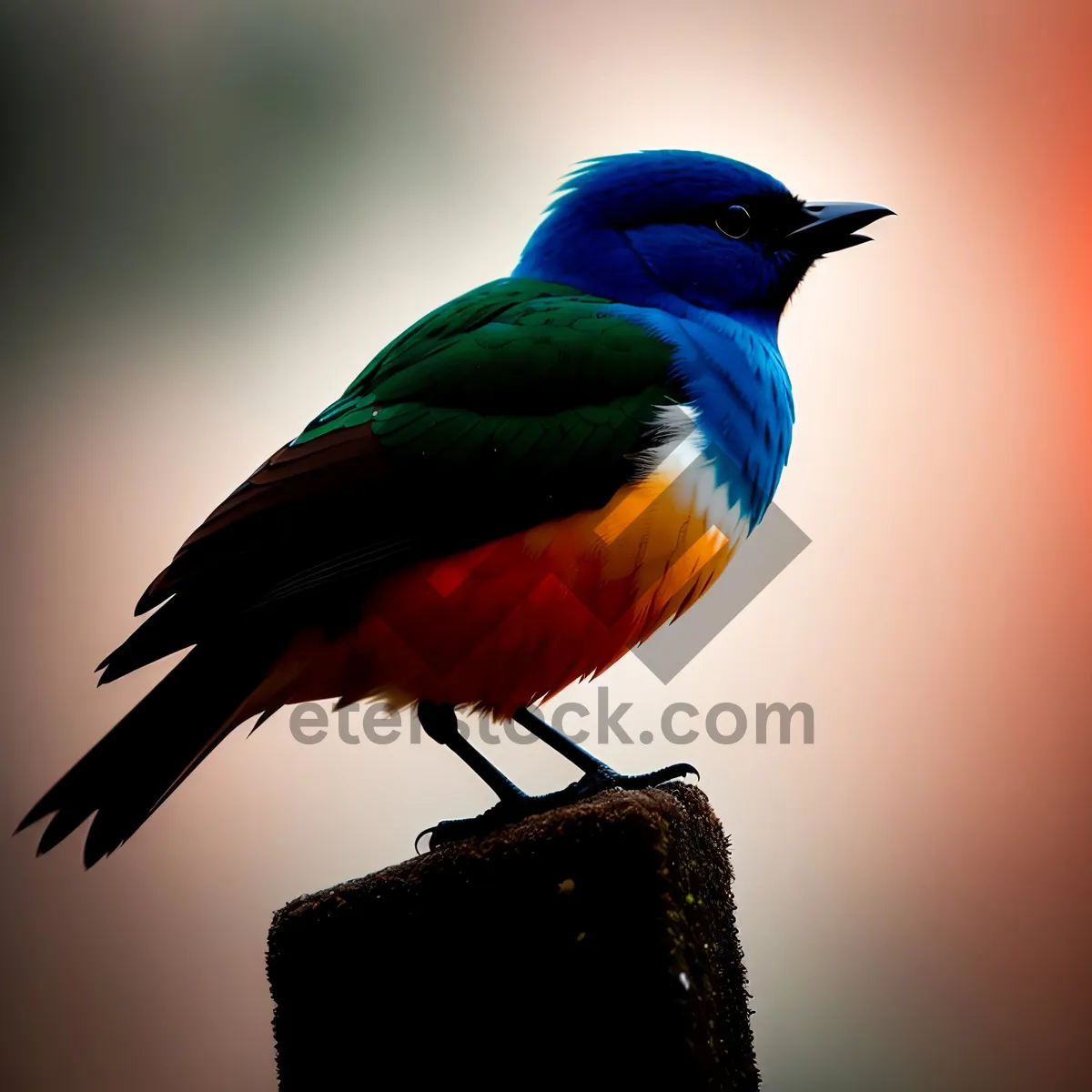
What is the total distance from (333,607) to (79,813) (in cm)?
57

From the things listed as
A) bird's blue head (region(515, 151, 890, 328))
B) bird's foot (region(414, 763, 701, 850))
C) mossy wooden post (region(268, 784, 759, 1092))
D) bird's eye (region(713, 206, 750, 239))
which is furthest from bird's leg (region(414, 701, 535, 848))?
bird's eye (region(713, 206, 750, 239))

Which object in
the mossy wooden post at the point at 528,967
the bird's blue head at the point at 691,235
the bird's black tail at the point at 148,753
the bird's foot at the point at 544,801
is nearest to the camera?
the mossy wooden post at the point at 528,967

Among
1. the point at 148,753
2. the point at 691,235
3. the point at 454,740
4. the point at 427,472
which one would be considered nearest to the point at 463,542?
the point at 427,472

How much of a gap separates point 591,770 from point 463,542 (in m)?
0.66

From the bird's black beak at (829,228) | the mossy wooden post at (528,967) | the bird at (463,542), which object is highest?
the bird's black beak at (829,228)

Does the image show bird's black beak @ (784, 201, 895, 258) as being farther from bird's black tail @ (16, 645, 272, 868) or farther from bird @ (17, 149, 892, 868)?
bird's black tail @ (16, 645, 272, 868)

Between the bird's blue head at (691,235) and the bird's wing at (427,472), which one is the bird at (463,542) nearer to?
the bird's wing at (427,472)

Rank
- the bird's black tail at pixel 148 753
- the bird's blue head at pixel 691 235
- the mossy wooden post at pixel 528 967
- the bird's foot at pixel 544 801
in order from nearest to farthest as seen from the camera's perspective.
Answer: the mossy wooden post at pixel 528 967
the bird's black tail at pixel 148 753
the bird's foot at pixel 544 801
the bird's blue head at pixel 691 235

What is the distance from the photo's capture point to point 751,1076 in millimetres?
1745

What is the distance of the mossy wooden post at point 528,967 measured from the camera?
141 centimetres

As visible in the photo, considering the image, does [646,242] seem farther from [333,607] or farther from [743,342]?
[333,607]

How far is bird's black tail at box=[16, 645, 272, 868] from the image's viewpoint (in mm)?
1813

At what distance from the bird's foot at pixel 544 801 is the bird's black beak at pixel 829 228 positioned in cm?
141

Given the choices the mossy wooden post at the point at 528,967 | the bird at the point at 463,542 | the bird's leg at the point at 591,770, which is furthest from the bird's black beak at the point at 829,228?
the mossy wooden post at the point at 528,967
